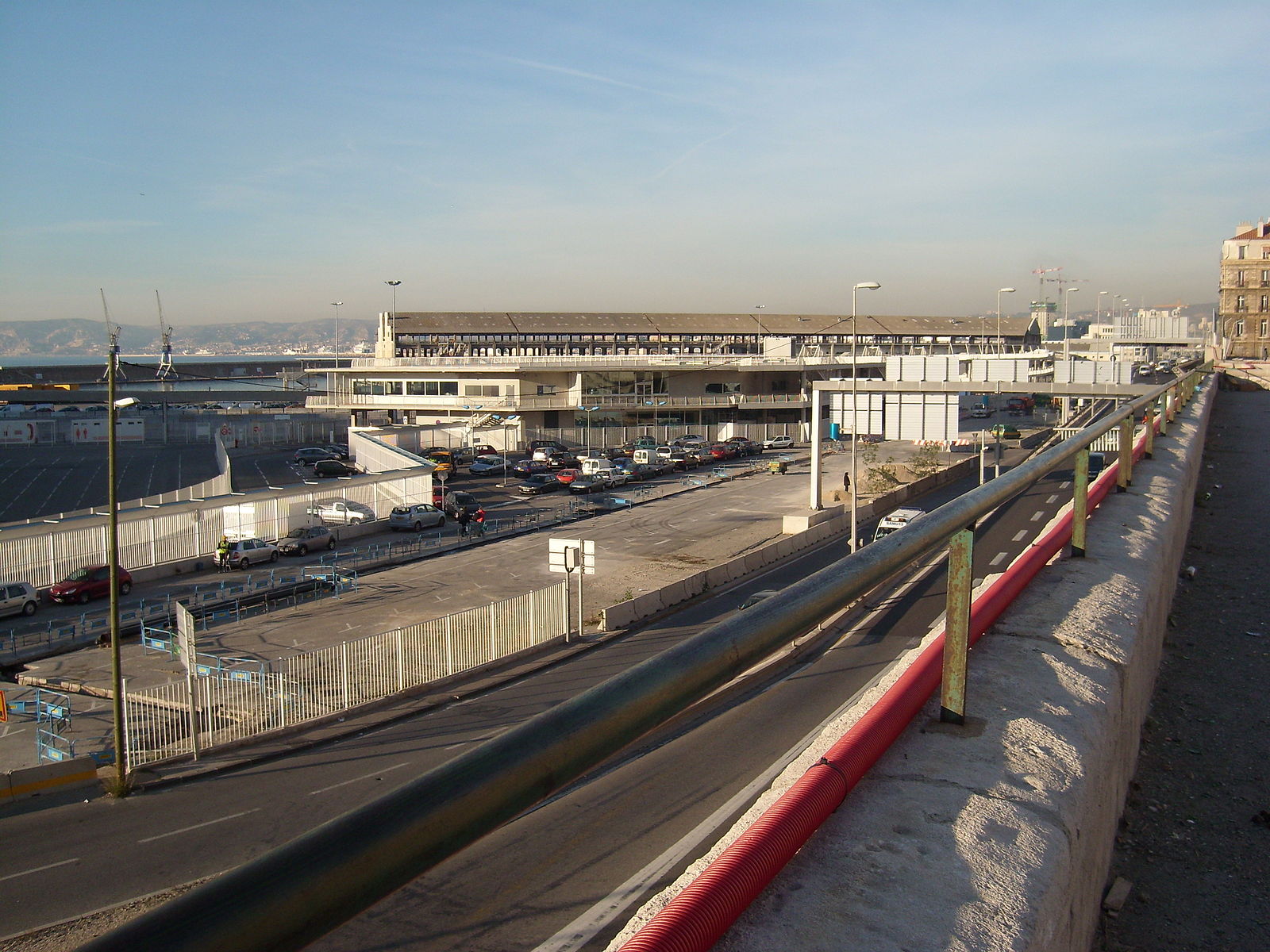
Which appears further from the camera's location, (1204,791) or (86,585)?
(86,585)

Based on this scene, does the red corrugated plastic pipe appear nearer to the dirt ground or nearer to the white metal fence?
the dirt ground

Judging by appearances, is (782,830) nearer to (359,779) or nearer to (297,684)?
(359,779)

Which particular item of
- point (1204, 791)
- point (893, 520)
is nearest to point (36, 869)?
point (1204, 791)

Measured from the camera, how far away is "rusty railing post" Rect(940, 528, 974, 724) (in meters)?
2.81

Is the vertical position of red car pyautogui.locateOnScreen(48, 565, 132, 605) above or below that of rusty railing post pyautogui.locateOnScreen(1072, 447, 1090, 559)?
below

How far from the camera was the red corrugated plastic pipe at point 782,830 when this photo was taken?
1.60 m

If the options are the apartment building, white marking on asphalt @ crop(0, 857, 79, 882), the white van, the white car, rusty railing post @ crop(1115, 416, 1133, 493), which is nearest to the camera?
rusty railing post @ crop(1115, 416, 1133, 493)

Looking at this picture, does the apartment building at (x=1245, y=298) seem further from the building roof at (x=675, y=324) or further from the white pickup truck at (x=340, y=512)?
the white pickup truck at (x=340, y=512)

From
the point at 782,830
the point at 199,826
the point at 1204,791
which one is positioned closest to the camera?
the point at 782,830

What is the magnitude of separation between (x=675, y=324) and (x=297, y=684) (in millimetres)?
78008

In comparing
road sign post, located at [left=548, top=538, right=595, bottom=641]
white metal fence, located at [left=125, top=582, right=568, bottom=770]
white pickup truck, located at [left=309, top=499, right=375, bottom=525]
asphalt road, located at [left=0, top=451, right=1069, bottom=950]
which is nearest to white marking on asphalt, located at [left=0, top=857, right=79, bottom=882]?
asphalt road, located at [left=0, top=451, right=1069, bottom=950]

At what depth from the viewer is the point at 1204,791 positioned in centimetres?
393

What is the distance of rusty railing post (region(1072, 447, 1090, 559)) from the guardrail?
3.91 meters

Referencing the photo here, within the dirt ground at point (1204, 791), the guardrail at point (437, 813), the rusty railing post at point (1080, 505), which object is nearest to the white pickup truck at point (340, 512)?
the dirt ground at point (1204, 791)
